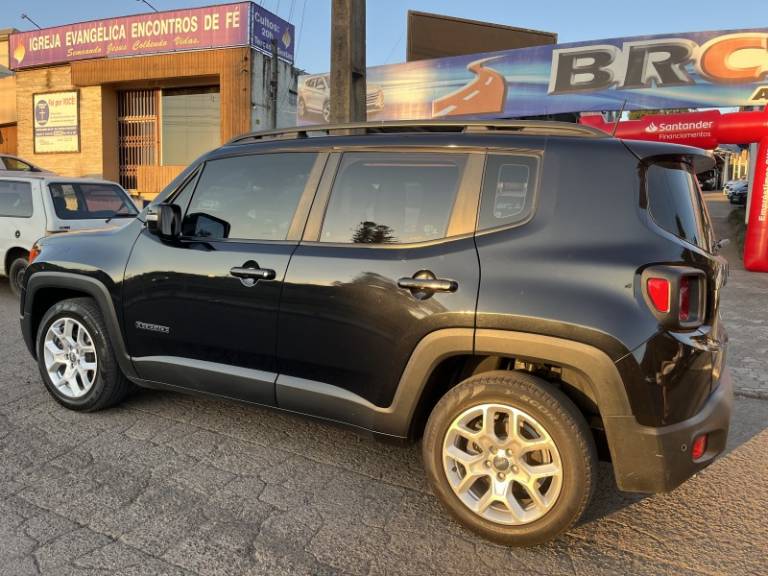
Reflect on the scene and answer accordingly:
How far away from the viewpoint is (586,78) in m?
13.0

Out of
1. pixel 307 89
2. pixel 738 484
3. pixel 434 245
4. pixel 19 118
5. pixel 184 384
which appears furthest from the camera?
pixel 19 118

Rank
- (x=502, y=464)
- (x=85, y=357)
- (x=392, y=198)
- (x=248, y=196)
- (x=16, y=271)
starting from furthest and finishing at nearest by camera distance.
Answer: (x=16, y=271), (x=85, y=357), (x=248, y=196), (x=392, y=198), (x=502, y=464)

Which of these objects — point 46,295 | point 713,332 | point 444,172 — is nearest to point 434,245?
point 444,172

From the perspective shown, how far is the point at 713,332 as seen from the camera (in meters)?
2.65

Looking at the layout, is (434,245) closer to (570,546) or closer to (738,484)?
(570,546)

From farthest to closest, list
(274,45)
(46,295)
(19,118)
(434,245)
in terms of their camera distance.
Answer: (19,118) < (274,45) < (46,295) < (434,245)

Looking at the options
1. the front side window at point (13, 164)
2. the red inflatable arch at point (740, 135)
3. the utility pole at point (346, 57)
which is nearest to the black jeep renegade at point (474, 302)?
A: the utility pole at point (346, 57)

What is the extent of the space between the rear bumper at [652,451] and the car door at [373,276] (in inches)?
27.7

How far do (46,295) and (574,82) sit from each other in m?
11.9

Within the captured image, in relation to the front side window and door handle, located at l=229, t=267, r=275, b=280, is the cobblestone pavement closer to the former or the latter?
door handle, located at l=229, t=267, r=275, b=280

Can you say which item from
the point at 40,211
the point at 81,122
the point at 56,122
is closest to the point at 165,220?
the point at 40,211

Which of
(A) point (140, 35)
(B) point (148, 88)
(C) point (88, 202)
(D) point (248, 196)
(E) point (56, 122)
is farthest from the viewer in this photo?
(E) point (56, 122)

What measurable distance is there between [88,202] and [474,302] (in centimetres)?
697

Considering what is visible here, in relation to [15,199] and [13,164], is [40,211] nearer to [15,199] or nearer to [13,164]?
[15,199]
